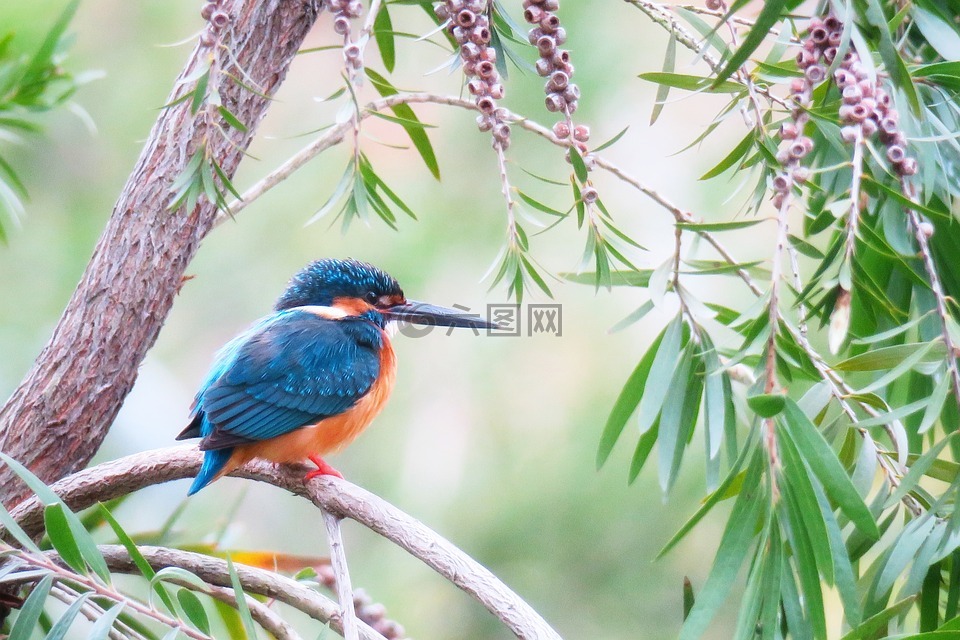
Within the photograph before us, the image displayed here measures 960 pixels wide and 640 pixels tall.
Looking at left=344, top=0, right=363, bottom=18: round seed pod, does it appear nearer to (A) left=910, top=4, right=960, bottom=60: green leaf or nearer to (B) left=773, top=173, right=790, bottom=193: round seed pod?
(B) left=773, top=173, right=790, bottom=193: round seed pod

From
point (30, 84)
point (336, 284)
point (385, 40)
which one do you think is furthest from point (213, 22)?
point (30, 84)

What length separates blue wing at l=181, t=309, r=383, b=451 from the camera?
146 centimetres

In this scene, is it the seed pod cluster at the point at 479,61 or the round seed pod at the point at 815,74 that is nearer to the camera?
the round seed pod at the point at 815,74

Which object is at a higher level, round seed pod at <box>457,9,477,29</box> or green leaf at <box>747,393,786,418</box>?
round seed pod at <box>457,9,477,29</box>

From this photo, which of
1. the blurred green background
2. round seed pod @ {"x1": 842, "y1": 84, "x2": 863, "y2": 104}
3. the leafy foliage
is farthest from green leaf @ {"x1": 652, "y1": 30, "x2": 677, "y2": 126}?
the blurred green background

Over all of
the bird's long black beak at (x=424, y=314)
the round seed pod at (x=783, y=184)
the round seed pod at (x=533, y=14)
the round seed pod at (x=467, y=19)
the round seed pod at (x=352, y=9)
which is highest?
the round seed pod at (x=533, y=14)

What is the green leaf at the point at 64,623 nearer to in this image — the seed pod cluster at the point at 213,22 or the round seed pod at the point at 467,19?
the seed pod cluster at the point at 213,22

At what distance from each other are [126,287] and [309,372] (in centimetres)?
36

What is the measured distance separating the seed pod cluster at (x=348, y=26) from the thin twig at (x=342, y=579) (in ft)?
1.98

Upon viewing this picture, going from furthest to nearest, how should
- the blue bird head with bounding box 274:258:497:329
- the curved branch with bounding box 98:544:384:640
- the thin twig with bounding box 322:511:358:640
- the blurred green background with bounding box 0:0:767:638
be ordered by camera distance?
the blurred green background with bounding box 0:0:767:638, the blue bird head with bounding box 274:258:497:329, the curved branch with bounding box 98:544:384:640, the thin twig with bounding box 322:511:358:640

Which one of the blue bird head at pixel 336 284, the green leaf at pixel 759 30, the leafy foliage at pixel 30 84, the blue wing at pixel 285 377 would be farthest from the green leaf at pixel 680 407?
the leafy foliage at pixel 30 84

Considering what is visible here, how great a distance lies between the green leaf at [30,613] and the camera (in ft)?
3.18

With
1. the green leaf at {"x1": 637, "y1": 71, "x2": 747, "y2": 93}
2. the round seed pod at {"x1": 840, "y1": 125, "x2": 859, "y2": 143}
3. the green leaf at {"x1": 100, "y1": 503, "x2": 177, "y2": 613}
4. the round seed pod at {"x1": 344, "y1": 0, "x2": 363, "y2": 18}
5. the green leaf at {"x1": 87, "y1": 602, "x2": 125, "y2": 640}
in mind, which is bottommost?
the green leaf at {"x1": 87, "y1": 602, "x2": 125, "y2": 640}

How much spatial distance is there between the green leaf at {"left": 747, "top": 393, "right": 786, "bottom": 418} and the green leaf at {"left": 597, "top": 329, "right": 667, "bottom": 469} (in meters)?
0.38
